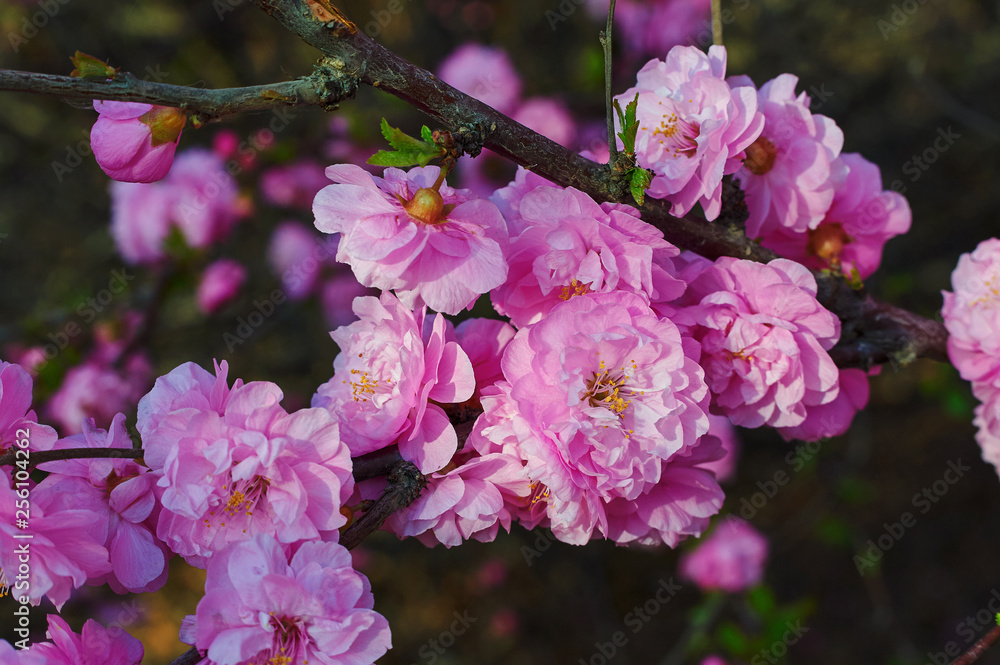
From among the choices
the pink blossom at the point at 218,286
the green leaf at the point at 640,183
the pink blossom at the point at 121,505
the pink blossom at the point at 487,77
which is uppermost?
the green leaf at the point at 640,183

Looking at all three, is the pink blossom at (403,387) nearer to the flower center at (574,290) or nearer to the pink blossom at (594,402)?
the pink blossom at (594,402)

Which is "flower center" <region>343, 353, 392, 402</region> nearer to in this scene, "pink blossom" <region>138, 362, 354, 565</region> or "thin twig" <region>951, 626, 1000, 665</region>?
"pink blossom" <region>138, 362, 354, 565</region>

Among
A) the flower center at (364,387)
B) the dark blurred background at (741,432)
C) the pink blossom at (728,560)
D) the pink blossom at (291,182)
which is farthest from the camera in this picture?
the dark blurred background at (741,432)

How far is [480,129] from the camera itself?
3.17ft

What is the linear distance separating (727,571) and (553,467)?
8.48 feet

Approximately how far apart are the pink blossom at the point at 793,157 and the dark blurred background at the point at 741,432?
268cm

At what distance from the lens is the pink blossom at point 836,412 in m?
1.34

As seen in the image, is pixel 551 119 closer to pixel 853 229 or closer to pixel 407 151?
pixel 853 229

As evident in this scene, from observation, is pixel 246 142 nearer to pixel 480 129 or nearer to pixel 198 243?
pixel 198 243

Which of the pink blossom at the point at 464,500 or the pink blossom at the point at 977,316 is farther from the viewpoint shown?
the pink blossom at the point at 977,316

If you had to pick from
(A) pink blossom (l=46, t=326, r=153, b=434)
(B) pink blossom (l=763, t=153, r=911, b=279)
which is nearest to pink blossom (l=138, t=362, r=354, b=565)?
(B) pink blossom (l=763, t=153, r=911, b=279)

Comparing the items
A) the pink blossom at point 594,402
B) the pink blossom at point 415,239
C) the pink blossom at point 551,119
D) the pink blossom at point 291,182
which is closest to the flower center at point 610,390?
the pink blossom at point 594,402

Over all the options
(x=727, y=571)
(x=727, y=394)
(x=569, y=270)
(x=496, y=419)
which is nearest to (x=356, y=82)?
(x=569, y=270)

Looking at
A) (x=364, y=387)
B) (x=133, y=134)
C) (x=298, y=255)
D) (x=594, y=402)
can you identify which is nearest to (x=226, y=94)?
(x=133, y=134)
